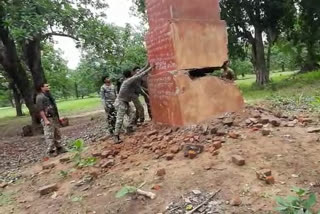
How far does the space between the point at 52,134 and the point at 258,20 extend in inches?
520

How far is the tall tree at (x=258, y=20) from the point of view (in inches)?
678

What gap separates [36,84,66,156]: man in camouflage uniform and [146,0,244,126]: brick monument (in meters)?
2.30

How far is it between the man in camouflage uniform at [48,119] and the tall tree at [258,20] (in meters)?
12.1

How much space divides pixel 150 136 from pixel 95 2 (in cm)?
957

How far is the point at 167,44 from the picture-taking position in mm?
5598

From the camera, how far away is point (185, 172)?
4395 mm

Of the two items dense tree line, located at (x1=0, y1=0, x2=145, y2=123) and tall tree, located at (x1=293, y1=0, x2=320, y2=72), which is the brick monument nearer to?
dense tree line, located at (x1=0, y1=0, x2=145, y2=123)

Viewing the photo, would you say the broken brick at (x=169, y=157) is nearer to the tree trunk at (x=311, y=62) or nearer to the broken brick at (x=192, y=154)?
the broken brick at (x=192, y=154)

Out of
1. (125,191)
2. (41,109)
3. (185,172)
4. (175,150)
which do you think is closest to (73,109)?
(41,109)

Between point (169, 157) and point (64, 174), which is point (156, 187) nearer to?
point (169, 157)

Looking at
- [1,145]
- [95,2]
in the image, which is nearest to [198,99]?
[1,145]

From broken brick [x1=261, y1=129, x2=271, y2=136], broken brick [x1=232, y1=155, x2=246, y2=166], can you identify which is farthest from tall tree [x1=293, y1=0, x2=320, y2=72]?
broken brick [x1=232, y1=155, x2=246, y2=166]

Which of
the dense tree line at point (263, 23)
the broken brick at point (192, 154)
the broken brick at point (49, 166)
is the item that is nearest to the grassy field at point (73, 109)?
the dense tree line at point (263, 23)

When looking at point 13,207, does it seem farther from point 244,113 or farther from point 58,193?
point 244,113
